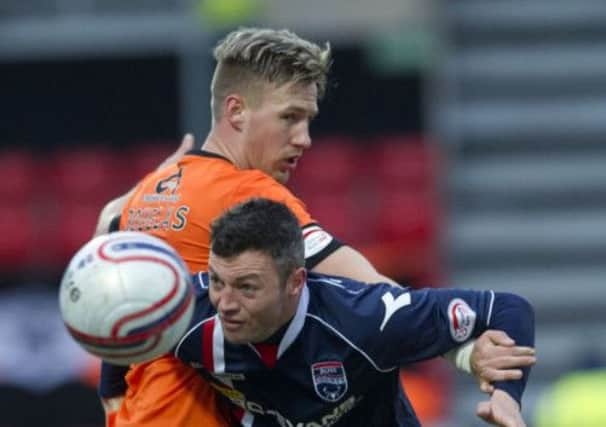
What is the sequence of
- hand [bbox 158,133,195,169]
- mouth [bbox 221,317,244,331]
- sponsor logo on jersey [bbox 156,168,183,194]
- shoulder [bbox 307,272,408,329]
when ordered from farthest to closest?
1. hand [bbox 158,133,195,169]
2. sponsor logo on jersey [bbox 156,168,183,194]
3. shoulder [bbox 307,272,408,329]
4. mouth [bbox 221,317,244,331]

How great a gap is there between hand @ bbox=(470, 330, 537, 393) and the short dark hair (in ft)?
2.03

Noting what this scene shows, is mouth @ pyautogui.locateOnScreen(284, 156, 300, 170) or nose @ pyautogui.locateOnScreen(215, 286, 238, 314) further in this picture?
mouth @ pyautogui.locateOnScreen(284, 156, 300, 170)

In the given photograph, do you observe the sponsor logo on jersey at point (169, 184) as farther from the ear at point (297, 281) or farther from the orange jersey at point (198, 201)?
the ear at point (297, 281)

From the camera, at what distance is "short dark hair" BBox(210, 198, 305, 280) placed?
5219 millimetres

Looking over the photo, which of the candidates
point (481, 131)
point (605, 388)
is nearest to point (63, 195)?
point (481, 131)

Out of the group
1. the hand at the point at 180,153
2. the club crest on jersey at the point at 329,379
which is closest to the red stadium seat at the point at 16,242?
the hand at the point at 180,153

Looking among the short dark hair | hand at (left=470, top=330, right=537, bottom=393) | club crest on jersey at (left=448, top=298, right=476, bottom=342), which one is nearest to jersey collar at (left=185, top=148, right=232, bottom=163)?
the short dark hair

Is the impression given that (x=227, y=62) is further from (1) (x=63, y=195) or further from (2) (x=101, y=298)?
(1) (x=63, y=195)

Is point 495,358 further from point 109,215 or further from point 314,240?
point 109,215

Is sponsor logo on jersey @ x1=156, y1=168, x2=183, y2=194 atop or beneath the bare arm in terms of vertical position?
atop

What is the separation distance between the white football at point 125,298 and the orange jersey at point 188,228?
615 mm

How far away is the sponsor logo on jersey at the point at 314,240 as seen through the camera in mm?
5559

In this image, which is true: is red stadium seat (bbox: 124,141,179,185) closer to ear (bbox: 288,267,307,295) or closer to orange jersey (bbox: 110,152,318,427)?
orange jersey (bbox: 110,152,318,427)

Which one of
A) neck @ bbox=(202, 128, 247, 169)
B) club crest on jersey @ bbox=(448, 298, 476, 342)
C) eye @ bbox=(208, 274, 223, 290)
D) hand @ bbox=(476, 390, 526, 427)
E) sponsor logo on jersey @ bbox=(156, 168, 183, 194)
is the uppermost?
neck @ bbox=(202, 128, 247, 169)
